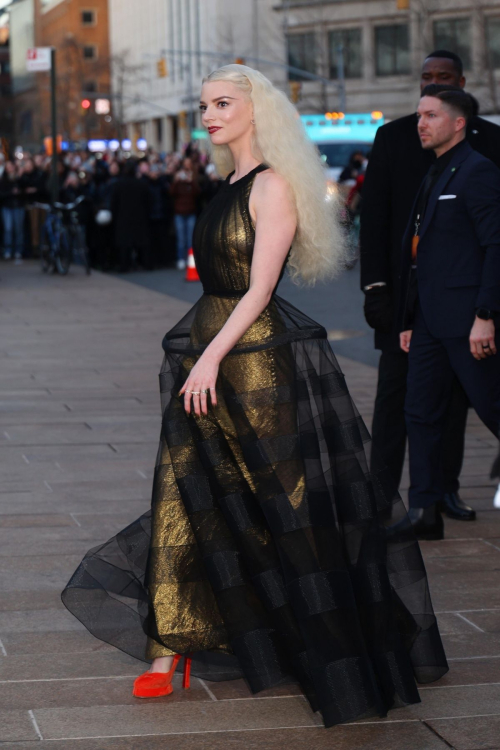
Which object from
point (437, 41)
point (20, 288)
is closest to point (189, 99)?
point (437, 41)

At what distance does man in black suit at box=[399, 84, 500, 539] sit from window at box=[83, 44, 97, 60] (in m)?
117

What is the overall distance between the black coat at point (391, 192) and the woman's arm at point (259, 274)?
6.75 ft

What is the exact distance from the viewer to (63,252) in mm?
20672

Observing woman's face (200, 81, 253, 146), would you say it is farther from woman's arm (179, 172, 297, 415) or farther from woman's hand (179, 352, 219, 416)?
woman's hand (179, 352, 219, 416)

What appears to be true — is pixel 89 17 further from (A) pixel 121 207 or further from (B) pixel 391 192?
(B) pixel 391 192

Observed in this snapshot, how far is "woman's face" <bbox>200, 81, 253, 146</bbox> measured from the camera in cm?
362

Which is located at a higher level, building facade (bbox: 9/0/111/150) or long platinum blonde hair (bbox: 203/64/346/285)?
building facade (bbox: 9/0/111/150)

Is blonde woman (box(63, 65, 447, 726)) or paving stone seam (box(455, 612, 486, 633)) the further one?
paving stone seam (box(455, 612, 486, 633))

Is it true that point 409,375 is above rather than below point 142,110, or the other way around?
below

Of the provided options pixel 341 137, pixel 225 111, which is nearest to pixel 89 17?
pixel 341 137

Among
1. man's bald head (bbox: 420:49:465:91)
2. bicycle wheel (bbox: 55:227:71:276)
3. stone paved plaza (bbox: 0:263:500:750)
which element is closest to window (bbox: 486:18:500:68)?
bicycle wheel (bbox: 55:227:71:276)

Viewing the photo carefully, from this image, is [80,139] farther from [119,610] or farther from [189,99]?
[119,610]

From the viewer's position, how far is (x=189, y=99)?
80625mm

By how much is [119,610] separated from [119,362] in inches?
289
